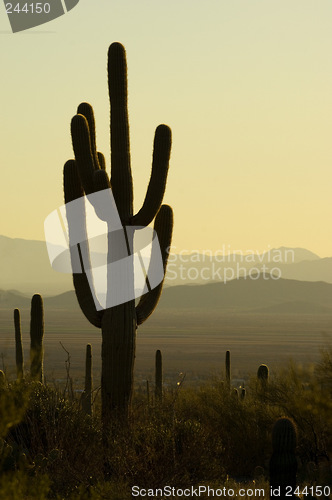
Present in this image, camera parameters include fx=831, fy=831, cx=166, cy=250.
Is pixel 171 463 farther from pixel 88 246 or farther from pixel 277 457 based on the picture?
pixel 88 246

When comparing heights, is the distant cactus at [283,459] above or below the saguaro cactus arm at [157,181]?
below

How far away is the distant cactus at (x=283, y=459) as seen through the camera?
11039 mm

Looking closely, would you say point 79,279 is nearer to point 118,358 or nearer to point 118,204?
point 118,204

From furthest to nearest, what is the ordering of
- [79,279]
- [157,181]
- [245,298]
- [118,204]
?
[245,298]
[79,279]
[118,204]
[157,181]

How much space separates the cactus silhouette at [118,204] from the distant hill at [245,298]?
145056 mm

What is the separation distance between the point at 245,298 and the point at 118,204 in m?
159

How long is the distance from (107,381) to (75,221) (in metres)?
3.37

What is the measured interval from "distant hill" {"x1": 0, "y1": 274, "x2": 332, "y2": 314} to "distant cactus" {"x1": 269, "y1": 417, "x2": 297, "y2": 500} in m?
150

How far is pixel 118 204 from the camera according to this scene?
655 inches
